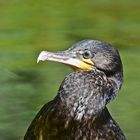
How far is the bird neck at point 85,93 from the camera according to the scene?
20.7 ft

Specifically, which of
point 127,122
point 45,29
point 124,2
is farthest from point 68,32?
point 127,122

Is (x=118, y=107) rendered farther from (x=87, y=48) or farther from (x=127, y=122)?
(x=87, y=48)

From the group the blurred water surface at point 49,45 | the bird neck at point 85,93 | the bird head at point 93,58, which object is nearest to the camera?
the bird neck at point 85,93

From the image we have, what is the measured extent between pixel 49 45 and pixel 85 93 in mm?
3930

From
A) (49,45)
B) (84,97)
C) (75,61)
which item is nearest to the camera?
(84,97)

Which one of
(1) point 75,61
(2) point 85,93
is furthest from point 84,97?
(1) point 75,61

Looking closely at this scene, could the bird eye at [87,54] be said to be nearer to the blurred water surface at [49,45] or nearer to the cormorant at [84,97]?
the cormorant at [84,97]

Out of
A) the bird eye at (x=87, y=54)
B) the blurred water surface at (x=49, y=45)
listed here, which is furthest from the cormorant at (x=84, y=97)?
the blurred water surface at (x=49, y=45)

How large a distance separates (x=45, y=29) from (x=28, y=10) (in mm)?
659

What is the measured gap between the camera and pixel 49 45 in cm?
1024

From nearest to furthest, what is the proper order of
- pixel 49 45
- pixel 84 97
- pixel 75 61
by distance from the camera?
pixel 84 97, pixel 75 61, pixel 49 45

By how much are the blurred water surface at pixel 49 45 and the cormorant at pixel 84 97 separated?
1528 millimetres

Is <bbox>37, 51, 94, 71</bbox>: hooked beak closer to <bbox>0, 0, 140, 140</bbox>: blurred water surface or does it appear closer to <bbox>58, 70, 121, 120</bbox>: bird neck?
<bbox>58, 70, 121, 120</bbox>: bird neck

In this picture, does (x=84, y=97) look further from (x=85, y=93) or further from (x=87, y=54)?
(x=87, y=54)
